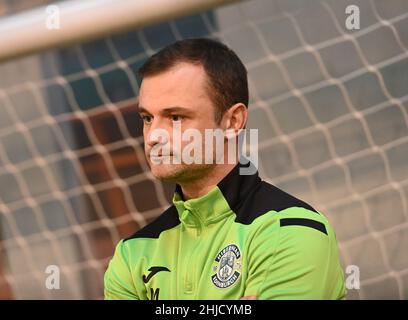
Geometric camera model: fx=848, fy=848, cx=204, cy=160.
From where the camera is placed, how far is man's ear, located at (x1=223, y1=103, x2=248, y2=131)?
4.09ft

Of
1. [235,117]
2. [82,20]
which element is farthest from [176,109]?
[82,20]

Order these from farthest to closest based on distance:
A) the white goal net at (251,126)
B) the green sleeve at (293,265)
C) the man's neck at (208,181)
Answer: the white goal net at (251,126), the man's neck at (208,181), the green sleeve at (293,265)

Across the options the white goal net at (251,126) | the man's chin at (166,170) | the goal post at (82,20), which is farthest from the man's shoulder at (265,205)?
the white goal net at (251,126)

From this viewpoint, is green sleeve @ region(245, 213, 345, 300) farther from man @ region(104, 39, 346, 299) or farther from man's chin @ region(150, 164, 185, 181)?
man's chin @ region(150, 164, 185, 181)

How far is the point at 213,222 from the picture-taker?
4.05 ft

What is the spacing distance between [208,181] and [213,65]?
17 cm

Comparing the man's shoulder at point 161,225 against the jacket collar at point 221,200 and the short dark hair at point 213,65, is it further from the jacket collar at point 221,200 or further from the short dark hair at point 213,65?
the short dark hair at point 213,65

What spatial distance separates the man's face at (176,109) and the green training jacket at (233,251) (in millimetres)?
63

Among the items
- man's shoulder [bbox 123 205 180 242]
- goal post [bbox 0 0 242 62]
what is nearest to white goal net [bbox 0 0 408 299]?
goal post [bbox 0 0 242 62]

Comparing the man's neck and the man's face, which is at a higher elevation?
the man's face

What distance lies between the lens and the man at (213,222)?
114 centimetres

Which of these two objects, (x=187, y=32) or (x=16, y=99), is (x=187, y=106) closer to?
(x=187, y=32)

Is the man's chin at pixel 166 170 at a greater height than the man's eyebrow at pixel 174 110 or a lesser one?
lesser
